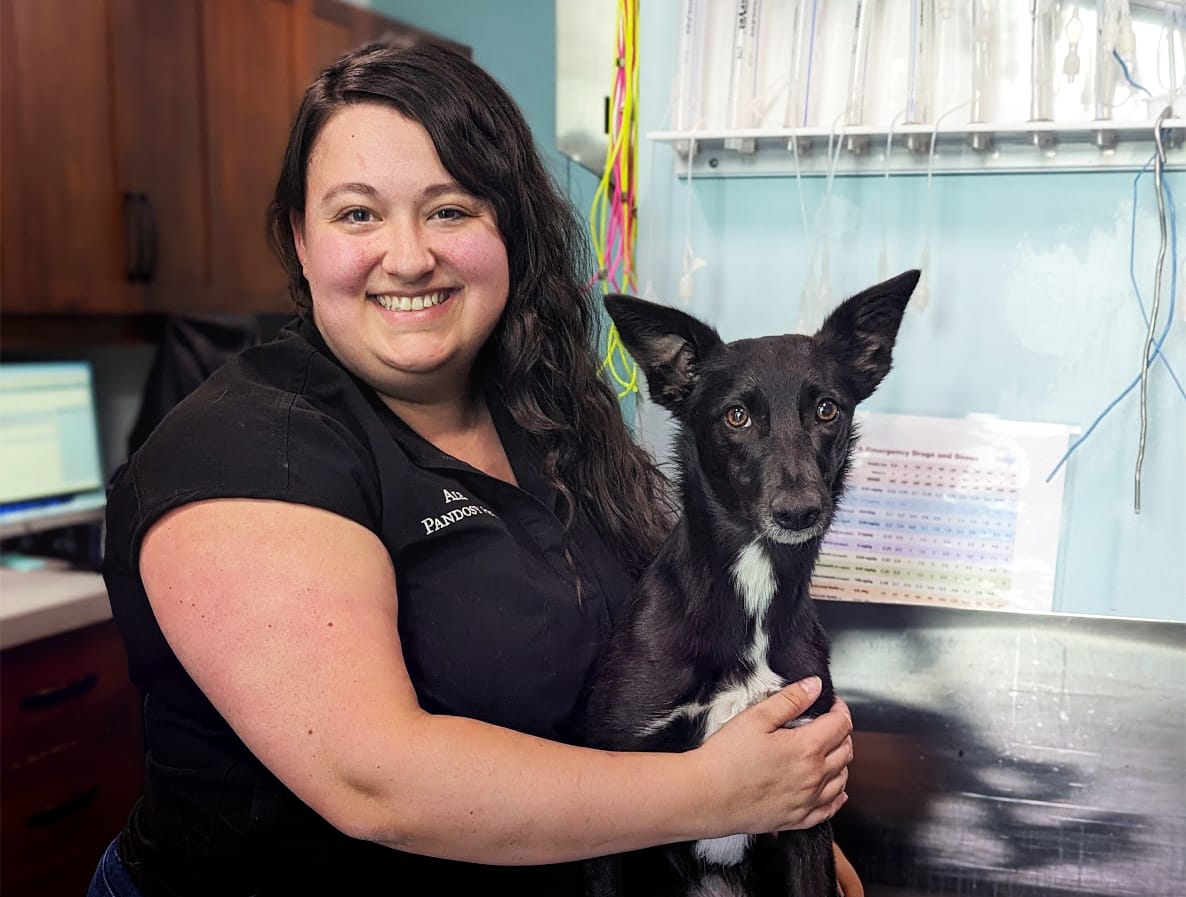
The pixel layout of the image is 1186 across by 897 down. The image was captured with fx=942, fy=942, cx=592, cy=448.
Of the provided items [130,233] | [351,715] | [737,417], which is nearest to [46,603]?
[130,233]

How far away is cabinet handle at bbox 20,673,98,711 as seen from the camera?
210cm

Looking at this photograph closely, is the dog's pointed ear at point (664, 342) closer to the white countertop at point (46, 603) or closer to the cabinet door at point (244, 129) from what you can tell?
the white countertop at point (46, 603)

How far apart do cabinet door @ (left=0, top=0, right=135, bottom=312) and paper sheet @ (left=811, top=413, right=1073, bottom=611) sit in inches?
83.0

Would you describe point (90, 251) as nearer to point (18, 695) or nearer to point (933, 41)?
point (18, 695)

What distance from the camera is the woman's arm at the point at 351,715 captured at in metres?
0.76

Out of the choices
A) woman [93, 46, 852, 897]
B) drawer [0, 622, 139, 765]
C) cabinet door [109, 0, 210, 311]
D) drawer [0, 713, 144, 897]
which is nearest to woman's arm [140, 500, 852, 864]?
woman [93, 46, 852, 897]

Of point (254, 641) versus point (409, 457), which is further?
point (409, 457)

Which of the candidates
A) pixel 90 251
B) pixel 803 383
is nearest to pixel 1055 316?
pixel 803 383

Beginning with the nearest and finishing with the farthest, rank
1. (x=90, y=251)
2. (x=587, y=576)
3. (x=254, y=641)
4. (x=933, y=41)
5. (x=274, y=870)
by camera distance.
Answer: (x=254, y=641), (x=274, y=870), (x=587, y=576), (x=933, y=41), (x=90, y=251)

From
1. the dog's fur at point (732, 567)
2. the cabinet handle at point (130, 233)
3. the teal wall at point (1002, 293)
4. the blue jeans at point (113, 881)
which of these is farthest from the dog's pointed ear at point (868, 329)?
the cabinet handle at point (130, 233)

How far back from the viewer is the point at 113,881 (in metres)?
1.04

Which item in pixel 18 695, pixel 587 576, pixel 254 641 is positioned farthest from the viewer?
pixel 18 695

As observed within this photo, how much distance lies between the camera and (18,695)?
2.06 meters

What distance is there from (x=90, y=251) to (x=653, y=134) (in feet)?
6.22
